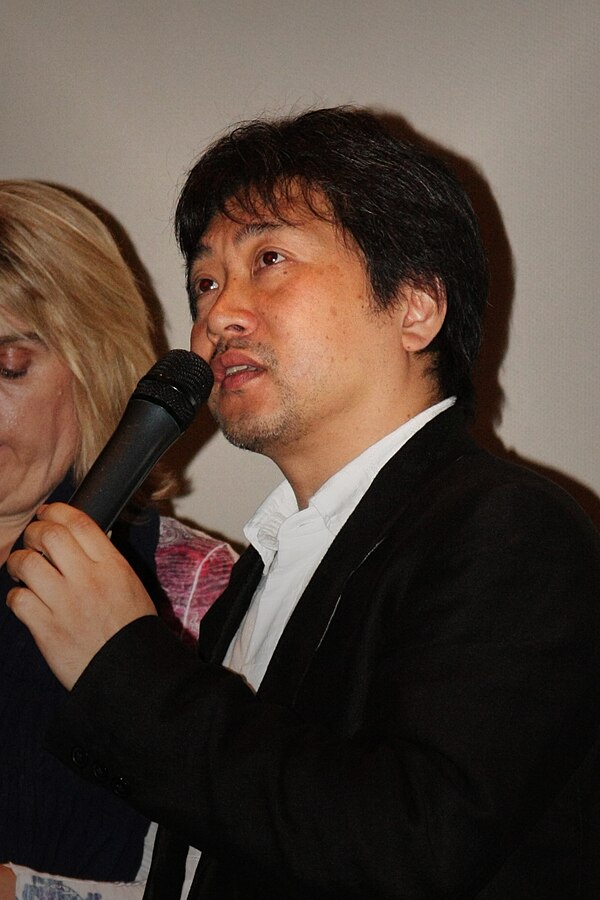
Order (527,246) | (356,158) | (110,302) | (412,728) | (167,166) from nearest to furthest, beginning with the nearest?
1. (412,728)
2. (356,158)
3. (110,302)
4. (527,246)
5. (167,166)

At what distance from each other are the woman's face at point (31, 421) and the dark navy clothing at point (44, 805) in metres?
0.27

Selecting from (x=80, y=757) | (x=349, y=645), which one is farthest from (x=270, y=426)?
(x=80, y=757)

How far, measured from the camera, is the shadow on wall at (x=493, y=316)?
75.7 inches

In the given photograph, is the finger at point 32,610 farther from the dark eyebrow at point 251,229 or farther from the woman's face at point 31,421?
the woman's face at point 31,421

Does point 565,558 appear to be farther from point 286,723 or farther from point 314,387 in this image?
point 314,387

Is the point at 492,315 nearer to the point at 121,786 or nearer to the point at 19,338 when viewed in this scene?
the point at 19,338

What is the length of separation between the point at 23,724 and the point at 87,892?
0.26 m

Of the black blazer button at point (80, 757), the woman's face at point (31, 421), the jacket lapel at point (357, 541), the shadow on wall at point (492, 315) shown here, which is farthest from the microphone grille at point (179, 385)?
the shadow on wall at point (492, 315)

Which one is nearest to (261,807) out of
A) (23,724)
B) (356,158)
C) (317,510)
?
(317,510)

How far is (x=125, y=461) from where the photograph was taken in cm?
108

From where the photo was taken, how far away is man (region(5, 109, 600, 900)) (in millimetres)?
894

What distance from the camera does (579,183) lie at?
1.88 m

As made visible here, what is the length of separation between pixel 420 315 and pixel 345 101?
75cm

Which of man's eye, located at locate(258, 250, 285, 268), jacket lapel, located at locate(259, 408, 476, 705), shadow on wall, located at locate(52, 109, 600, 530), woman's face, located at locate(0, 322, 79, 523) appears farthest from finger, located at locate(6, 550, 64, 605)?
shadow on wall, located at locate(52, 109, 600, 530)
